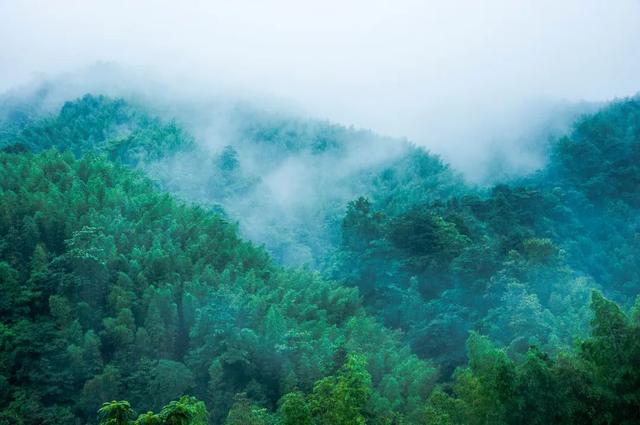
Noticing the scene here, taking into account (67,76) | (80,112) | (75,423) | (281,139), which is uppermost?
(67,76)

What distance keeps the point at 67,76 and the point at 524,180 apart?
122ft

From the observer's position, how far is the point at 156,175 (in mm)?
34562

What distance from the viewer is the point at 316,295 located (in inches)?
864

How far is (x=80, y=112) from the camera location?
41.5 metres

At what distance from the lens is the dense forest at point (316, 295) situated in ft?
35.2

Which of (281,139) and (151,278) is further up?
(281,139)

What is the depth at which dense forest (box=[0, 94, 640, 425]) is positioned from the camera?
423 inches

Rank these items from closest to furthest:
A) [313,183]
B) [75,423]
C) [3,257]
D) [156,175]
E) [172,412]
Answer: [172,412], [75,423], [3,257], [156,175], [313,183]

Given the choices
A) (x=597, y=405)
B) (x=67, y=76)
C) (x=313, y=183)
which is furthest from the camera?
(x=67, y=76)

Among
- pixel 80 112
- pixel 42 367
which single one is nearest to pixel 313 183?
pixel 80 112

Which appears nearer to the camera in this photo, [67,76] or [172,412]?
[172,412]

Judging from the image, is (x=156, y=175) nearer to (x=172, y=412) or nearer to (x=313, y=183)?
(x=313, y=183)

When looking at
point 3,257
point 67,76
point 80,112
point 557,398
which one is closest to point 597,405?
point 557,398

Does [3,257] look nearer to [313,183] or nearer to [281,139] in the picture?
[313,183]
